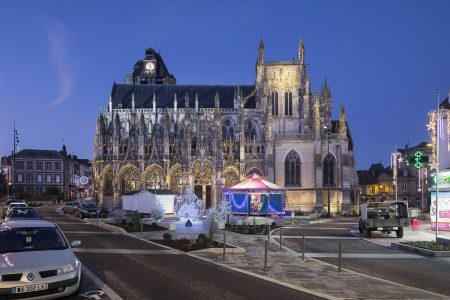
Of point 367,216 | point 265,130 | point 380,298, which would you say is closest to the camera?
point 380,298

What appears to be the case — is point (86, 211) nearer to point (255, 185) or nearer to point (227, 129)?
point (255, 185)

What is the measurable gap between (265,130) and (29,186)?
6560cm

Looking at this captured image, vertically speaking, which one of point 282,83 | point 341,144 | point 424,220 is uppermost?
point 282,83

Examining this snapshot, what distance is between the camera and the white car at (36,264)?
9859mm

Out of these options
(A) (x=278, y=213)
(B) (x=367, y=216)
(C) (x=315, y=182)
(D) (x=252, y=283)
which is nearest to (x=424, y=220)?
(A) (x=278, y=213)

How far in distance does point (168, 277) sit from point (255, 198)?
1257 inches

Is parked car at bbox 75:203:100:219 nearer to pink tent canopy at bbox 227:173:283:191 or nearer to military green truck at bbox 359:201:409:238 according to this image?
pink tent canopy at bbox 227:173:283:191

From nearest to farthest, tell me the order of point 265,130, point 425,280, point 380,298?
1. point 380,298
2. point 425,280
3. point 265,130

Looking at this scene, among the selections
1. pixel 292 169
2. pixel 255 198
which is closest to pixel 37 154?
pixel 292 169

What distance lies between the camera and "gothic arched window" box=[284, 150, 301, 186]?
6831cm

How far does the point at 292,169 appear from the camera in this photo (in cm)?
6850

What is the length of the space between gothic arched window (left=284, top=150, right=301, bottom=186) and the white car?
188 feet

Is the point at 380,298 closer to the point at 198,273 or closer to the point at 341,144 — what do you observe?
the point at 198,273

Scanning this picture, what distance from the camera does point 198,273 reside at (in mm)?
14789
